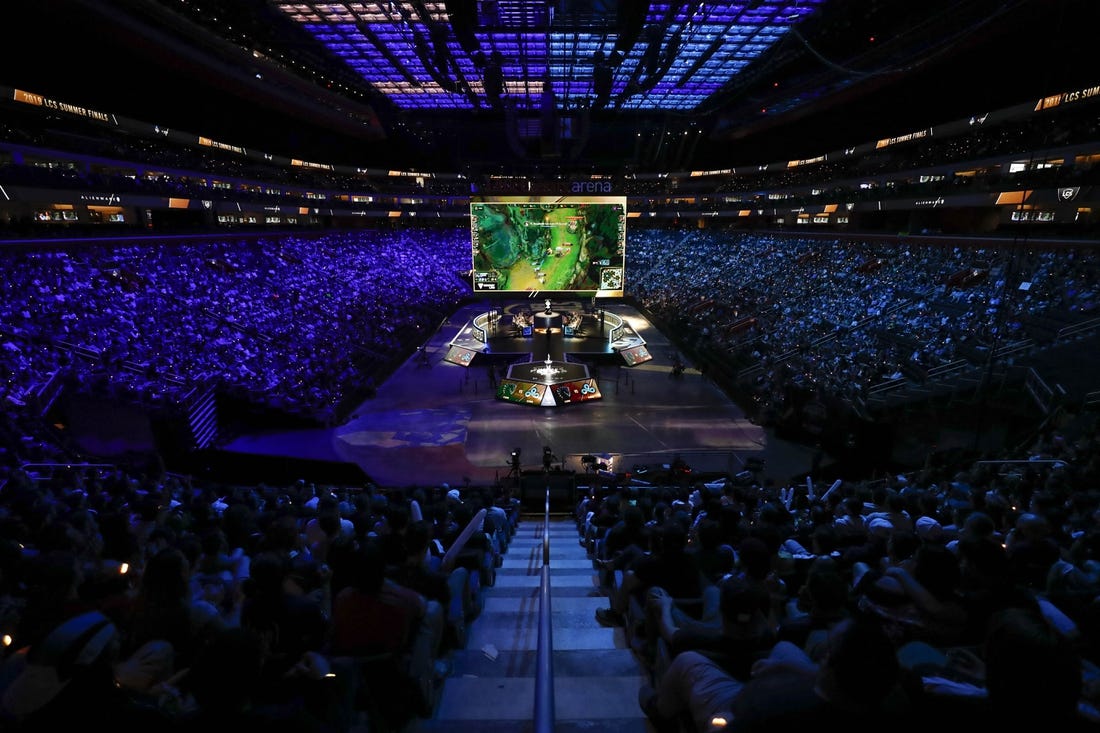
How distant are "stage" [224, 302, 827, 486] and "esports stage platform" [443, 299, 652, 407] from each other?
26.0 inches

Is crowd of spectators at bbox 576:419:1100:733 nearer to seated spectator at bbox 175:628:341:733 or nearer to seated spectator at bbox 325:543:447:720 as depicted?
seated spectator at bbox 325:543:447:720

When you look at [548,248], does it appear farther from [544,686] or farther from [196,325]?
[544,686]

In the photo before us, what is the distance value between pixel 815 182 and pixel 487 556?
148ft

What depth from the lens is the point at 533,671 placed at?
13.4 feet

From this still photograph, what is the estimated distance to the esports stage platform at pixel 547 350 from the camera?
21.3 meters

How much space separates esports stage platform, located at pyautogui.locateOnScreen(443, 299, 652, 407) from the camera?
69.8 feet

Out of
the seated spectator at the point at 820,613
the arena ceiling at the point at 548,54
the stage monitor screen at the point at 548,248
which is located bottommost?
the seated spectator at the point at 820,613

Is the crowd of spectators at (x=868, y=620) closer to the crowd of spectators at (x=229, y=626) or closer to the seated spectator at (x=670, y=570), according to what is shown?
the seated spectator at (x=670, y=570)

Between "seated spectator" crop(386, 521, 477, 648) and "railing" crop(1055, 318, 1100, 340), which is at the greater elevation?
"railing" crop(1055, 318, 1100, 340)

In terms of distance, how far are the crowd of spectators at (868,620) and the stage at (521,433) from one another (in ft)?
28.4

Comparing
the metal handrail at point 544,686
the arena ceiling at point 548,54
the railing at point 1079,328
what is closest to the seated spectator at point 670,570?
the metal handrail at point 544,686

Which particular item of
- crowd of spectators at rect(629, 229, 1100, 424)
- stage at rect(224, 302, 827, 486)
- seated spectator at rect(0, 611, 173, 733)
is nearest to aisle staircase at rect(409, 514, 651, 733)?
seated spectator at rect(0, 611, 173, 733)

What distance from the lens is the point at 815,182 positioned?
4281cm

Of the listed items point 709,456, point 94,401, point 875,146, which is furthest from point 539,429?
point 875,146
